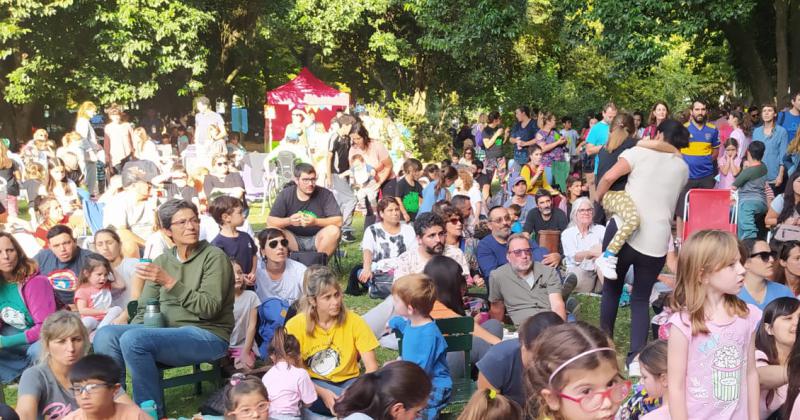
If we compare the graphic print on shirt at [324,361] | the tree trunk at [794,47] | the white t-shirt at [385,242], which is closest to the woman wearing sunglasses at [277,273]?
the white t-shirt at [385,242]

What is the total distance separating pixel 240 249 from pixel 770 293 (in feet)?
13.9

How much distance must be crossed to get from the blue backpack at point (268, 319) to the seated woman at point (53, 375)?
1.84 m

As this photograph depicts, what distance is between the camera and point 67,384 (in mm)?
4922

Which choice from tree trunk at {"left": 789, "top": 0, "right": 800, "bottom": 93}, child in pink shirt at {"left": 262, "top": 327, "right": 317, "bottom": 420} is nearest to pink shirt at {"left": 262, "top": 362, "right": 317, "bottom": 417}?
child in pink shirt at {"left": 262, "top": 327, "right": 317, "bottom": 420}

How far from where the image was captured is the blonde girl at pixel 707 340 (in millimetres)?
3771

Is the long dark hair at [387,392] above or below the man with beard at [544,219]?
above

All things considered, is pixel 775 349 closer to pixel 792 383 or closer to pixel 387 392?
pixel 792 383

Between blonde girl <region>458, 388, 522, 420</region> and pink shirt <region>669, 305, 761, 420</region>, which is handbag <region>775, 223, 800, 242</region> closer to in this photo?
pink shirt <region>669, 305, 761, 420</region>

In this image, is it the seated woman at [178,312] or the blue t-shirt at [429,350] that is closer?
the blue t-shirt at [429,350]

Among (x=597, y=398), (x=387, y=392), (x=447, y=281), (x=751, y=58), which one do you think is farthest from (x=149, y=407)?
(x=751, y=58)

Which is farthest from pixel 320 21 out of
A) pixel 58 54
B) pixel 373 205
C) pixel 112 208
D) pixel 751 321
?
pixel 751 321

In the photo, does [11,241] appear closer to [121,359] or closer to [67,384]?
[121,359]

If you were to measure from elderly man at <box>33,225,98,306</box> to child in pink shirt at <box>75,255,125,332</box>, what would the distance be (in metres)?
0.25

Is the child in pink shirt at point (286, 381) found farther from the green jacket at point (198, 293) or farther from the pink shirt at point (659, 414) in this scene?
the pink shirt at point (659, 414)
